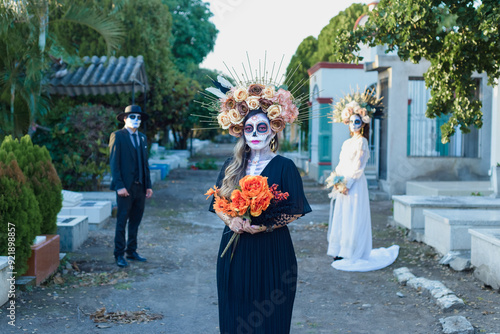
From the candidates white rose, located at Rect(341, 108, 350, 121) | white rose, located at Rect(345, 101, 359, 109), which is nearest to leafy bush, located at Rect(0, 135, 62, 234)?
white rose, located at Rect(341, 108, 350, 121)

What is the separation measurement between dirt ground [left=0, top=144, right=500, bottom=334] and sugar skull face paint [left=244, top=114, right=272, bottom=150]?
1.94m

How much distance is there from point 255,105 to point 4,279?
319 cm

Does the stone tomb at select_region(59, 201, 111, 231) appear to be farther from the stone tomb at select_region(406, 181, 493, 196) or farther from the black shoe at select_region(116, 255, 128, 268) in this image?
the stone tomb at select_region(406, 181, 493, 196)

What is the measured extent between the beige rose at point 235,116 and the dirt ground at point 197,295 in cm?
204

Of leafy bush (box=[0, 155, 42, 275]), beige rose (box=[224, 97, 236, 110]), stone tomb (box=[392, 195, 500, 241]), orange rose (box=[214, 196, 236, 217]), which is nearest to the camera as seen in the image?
orange rose (box=[214, 196, 236, 217])

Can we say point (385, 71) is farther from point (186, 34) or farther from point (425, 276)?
point (186, 34)

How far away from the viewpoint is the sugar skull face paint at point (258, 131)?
411cm

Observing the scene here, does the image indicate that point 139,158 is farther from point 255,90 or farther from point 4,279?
point 255,90

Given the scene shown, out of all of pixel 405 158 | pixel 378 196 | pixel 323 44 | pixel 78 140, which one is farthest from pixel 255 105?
pixel 323 44

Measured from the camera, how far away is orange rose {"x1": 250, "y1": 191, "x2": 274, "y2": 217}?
3666 millimetres

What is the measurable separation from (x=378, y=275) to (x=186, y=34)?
3478 centimetres

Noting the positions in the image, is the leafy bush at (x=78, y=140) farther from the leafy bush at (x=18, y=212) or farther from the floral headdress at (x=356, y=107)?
the leafy bush at (x=18, y=212)

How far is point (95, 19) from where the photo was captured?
1170 centimetres

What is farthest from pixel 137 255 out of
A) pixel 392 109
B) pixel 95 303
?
pixel 392 109
